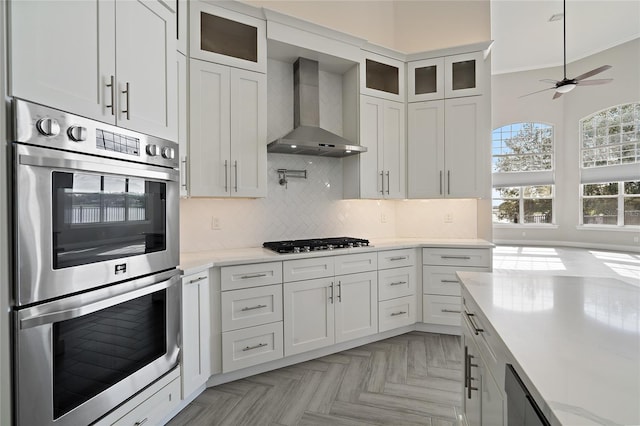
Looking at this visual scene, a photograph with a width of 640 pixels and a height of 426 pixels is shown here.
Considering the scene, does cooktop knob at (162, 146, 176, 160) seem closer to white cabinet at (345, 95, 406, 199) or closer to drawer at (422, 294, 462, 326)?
white cabinet at (345, 95, 406, 199)

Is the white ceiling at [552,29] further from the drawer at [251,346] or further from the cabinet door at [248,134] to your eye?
the drawer at [251,346]

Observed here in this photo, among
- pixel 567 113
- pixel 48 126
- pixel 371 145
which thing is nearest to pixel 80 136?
pixel 48 126

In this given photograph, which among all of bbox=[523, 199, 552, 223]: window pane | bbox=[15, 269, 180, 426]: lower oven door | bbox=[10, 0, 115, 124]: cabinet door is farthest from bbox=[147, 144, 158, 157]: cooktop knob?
bbox=[523, 199, 552, 223]: window pane

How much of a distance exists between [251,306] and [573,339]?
2.05 meters

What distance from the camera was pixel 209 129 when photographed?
2.62 metres

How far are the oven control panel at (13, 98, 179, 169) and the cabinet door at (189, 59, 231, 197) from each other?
28.3 inches

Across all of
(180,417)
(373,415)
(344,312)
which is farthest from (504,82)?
(180,417)

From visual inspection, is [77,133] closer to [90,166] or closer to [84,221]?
[90,166]

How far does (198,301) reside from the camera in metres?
2.21

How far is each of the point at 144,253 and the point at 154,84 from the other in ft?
3.02

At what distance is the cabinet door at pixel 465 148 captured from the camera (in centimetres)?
356

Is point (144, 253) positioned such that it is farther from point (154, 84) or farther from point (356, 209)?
point (356, 209)

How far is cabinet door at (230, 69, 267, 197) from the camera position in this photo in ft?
8.98

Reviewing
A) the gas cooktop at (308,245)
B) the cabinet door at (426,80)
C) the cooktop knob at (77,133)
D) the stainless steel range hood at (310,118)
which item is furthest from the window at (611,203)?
the cooktop knob at (77,133)
